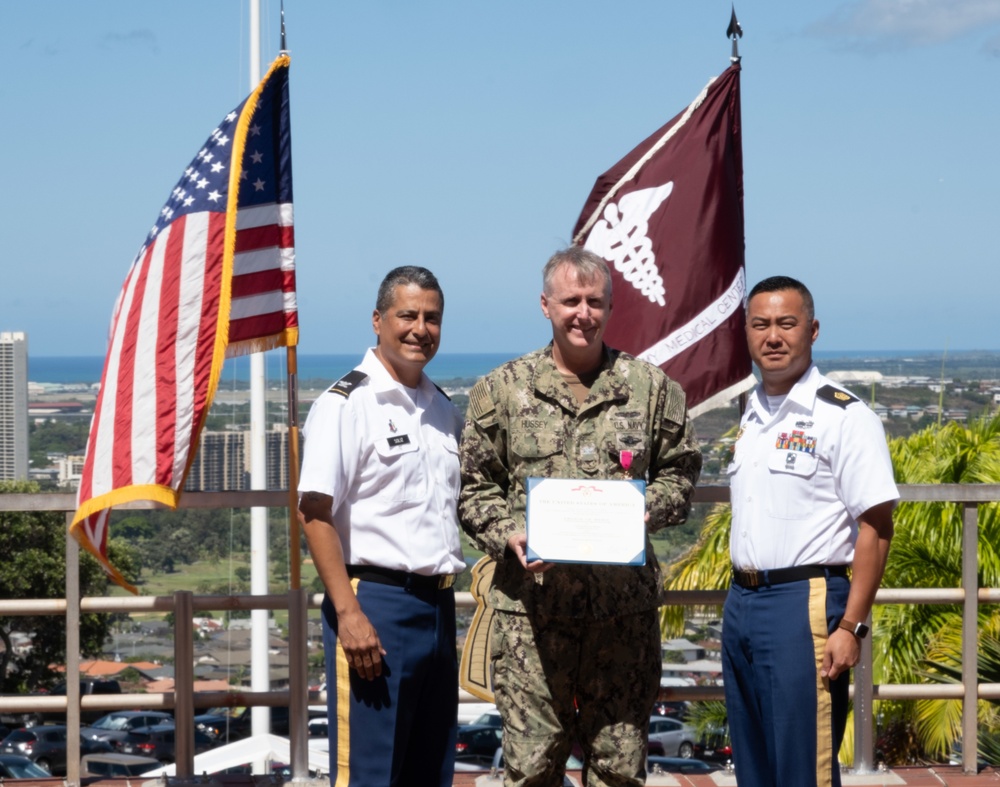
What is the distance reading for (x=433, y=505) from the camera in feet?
12.3

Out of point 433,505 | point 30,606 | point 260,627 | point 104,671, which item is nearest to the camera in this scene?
point 433,505

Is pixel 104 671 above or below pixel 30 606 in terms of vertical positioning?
below

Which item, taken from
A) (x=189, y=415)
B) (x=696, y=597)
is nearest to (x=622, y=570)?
(x=696, y=597)

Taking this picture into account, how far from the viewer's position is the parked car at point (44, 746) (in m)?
11.7

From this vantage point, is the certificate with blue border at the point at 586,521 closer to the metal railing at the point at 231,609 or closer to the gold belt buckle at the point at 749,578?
the gold belt buckle at the point at 749,578

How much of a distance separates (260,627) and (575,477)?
1475 centimetres

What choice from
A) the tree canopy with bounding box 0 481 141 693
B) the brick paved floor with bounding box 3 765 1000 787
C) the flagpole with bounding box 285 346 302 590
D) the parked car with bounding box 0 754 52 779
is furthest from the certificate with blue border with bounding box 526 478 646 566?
the tree canopy with bounding box 0 481 141 693

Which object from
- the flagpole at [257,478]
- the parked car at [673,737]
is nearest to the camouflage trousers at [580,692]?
the flagpole at [257,478]

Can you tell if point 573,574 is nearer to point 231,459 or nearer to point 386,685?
point 386,685

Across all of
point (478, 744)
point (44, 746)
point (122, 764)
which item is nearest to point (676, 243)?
point (44, 746)

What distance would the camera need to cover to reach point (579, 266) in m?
3.56

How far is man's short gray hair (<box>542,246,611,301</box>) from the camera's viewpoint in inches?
140

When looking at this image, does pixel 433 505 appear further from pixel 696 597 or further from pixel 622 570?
pixel 696 597

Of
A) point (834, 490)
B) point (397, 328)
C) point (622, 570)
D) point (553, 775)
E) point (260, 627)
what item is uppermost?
point (397, 328)
